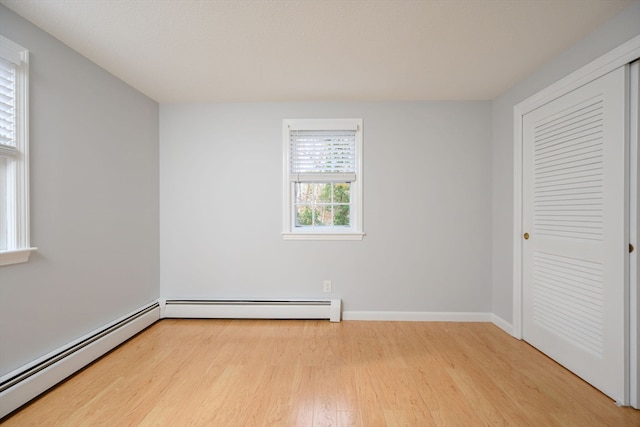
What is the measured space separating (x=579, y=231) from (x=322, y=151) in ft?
7.68

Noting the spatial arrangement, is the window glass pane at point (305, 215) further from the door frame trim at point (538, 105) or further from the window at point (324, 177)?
the door frame trim at point (538, 105)

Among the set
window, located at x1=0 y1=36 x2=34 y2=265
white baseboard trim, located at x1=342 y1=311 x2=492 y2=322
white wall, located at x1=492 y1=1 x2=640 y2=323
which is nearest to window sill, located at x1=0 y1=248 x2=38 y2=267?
window, located at x1=0 y1=36 x2=34 y2=265

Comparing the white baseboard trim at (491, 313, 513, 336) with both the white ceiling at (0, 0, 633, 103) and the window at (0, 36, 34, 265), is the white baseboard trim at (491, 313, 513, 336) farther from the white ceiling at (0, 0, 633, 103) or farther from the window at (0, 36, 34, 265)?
the window at (0, 36, 34, 265)

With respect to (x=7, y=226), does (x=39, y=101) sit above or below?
above

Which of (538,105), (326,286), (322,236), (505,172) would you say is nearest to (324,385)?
(326,286)

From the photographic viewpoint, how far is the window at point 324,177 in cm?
317

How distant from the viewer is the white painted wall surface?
10.3ft

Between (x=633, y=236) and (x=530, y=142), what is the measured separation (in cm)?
114

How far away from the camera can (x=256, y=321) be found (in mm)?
3133

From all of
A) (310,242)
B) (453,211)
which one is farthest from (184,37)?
(453,211)

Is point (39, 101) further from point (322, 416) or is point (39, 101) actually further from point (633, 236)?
point (633, 236)

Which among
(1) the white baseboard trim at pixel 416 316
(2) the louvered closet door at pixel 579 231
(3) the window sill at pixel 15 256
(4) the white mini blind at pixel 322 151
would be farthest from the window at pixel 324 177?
(3) the window sill at pixel 15 256

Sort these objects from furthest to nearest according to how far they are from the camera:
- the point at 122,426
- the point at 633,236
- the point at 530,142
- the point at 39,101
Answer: the point at 530,142 → the point at 39,101 → the point at 633,236 → the point at 122,426

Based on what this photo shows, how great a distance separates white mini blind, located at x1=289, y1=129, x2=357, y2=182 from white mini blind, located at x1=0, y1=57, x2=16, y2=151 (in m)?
2.13
